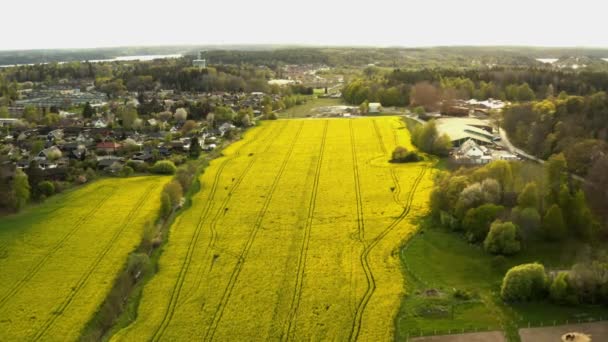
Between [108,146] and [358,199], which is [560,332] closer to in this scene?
[358,199]

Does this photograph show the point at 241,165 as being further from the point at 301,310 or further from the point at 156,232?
the point at 301,310

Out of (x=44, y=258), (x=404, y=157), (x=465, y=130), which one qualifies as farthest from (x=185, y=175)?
(x=465, y=130)

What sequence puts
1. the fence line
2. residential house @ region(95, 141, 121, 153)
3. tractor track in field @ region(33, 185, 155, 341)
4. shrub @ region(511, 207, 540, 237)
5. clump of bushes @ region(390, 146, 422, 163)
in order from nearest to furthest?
the fence line, tractor track in field @ region(33, 185, 155, 341), shrub @ region(511, 207, 540, 237), clump of bushes @ region(390, 146, 422, 163), residential house @ region(95, 141, 121, 153)

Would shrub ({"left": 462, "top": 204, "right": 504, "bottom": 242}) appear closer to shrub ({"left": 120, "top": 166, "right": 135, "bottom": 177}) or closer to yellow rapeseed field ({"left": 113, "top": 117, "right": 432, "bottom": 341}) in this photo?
yellow rapeseed field ({"left": 113, "top": 117, "right": 432, "bottom": 341})

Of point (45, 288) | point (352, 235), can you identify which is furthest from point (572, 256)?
point (45, 288)

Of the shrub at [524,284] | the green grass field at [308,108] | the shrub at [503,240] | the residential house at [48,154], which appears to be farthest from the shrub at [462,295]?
the green grass field at [308,108]

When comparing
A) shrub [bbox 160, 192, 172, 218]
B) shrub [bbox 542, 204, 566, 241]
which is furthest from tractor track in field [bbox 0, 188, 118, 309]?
shrub [bbox 542, 204, 566, 241]
